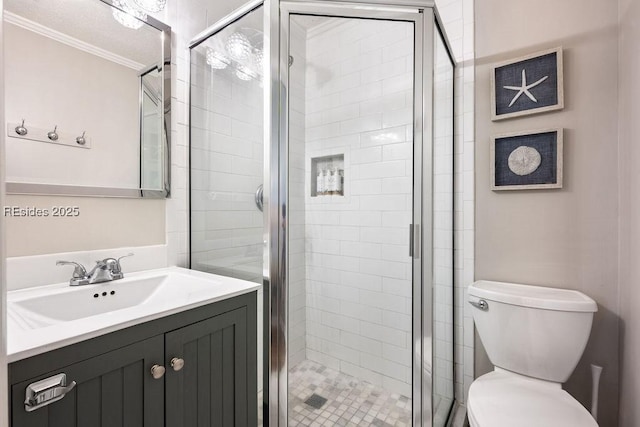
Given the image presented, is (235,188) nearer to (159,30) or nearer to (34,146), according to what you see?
(34,146)

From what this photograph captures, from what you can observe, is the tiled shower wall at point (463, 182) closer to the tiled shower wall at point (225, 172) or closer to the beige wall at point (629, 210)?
the beige wall at point (629, 210)

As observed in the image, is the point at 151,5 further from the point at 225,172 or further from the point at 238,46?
the point at 225,172

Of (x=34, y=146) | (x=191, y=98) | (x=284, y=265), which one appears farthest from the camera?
(x=191, y=98)

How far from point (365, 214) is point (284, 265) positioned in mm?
628

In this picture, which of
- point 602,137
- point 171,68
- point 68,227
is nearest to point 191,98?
point 171,68

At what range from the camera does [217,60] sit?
1535 mm

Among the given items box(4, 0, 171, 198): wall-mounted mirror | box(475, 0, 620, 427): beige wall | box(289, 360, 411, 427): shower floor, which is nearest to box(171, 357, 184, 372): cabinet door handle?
box(289, 360, 411, 427): shower floor

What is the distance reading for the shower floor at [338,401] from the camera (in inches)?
54.1

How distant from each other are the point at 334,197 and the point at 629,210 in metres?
1.25

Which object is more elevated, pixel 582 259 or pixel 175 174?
pixel 175 174

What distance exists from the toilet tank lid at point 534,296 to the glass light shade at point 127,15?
203 cm

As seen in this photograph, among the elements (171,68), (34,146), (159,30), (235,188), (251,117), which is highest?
(159,30)

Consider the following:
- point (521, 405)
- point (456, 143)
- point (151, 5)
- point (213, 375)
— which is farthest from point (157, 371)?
point (456, 143)

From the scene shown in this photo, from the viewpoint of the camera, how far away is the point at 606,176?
51.9 inches
